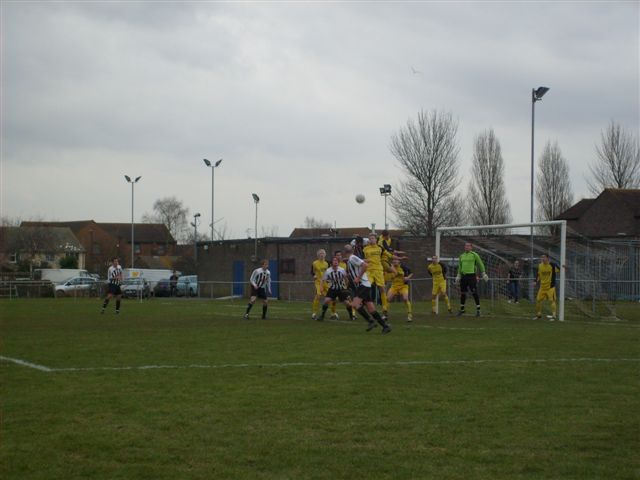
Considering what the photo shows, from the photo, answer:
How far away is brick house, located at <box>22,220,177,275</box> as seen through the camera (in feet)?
342

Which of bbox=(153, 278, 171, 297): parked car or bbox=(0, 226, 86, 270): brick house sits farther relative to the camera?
bbox=(0, 226, 86, 270): brick house

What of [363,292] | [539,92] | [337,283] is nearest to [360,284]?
[363,292]

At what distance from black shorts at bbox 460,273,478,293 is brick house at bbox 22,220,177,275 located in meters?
77.1

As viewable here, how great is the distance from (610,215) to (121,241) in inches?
2674

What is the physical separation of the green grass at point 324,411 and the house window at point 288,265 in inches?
1380

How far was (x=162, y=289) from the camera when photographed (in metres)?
53.4

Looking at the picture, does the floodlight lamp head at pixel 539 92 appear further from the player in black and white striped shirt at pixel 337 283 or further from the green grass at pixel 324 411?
the green grass at pixel 324 411

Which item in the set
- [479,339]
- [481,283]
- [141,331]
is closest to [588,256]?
[481,283]

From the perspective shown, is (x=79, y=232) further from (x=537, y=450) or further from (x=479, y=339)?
(x=537, y=450)

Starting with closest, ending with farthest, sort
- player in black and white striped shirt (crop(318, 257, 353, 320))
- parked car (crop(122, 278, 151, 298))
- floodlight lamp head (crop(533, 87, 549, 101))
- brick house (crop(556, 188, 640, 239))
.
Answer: player in black and white striped shirt (crop(318, 257, 353, 320)) < floodlight lamp head (crop(533, 87, 549, 101)) < parked car (crop(122, 278, 151, 298)) < brick house (crop(556, 188, 640, 239))

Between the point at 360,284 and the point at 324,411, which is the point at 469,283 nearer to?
the point at 360,284

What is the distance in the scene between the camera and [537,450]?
251 inches

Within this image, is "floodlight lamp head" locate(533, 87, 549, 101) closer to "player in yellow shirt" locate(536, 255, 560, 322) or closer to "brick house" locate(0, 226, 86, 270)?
"player in yellow shirt" locate(536, 255, 560, 322)

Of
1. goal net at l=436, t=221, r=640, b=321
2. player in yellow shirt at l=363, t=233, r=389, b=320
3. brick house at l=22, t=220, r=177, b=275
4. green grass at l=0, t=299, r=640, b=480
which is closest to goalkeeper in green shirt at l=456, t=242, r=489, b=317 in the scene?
goal net at l=436, t=221, r=640, b=321
